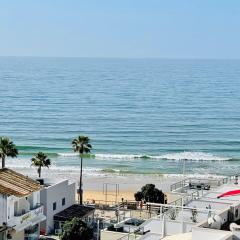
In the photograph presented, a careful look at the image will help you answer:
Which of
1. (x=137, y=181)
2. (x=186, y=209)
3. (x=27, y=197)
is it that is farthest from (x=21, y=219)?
(x=137, y=181)

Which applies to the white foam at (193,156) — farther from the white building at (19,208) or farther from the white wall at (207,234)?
the white wall at (207,234)

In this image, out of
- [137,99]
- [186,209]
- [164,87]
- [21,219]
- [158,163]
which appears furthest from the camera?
[164,87]

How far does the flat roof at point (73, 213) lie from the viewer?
46.5 m

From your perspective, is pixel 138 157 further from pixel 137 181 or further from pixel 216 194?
pixel 216 194

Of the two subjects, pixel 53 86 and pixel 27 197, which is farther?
pixel 53 86

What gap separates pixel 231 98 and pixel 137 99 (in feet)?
76.3

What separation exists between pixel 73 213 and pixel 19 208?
826 centimetres

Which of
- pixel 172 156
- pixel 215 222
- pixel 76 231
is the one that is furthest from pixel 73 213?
pixel 172 156

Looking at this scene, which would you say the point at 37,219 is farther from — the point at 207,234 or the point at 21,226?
the point at 207,234

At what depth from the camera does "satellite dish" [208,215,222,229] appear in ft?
85.6

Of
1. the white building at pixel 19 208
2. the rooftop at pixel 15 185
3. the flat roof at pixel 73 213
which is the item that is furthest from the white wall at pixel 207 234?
the flat roof at pixel 73 213

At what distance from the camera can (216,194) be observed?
132ft

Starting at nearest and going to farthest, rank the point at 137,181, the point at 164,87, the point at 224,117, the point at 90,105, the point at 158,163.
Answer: the point at 137,181 < the point at 158,163 < the point at 224,117 < the point at 90,105 < the point at 164,87

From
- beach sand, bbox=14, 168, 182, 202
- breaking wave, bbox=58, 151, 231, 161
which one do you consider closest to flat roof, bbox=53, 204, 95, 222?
beach sand, bbox=14, 168, 182, 202
